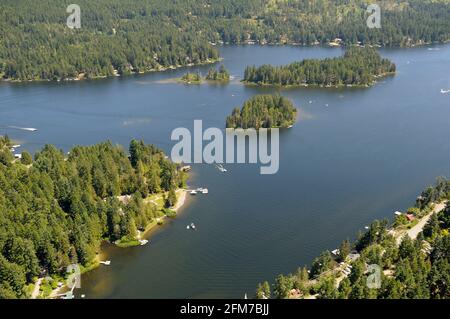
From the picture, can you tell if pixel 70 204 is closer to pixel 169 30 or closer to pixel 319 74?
pixel 319 74

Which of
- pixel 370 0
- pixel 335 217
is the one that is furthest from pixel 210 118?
pixel 370 0

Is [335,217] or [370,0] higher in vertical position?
[370,0]

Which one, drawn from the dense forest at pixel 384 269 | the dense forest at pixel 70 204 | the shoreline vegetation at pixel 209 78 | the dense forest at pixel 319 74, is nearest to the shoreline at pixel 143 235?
the dense forest at pixel 70 204

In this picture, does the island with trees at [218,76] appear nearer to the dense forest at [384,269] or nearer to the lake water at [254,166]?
the lake water at [254,166]

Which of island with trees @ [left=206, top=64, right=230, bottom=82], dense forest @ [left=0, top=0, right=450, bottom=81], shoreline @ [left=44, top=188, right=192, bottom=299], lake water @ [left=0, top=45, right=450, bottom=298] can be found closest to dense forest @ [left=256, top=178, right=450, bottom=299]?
lake water @ [left=0, top=45, right=450, bottom=298]

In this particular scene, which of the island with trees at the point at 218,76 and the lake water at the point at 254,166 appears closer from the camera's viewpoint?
the lake water at the point at 254,166
